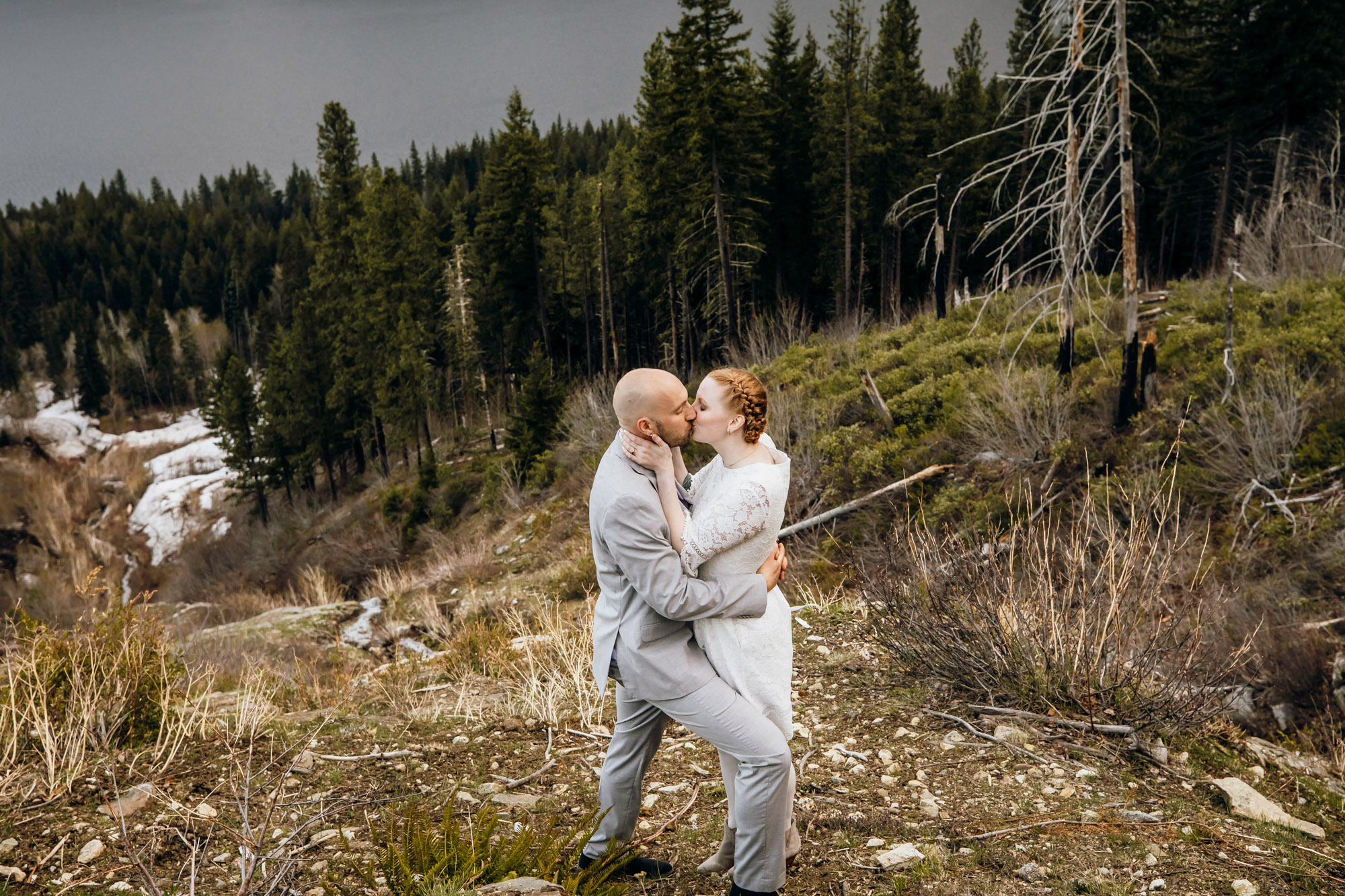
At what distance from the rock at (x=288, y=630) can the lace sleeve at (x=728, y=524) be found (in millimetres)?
9843

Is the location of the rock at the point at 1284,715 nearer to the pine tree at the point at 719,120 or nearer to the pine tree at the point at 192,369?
the pine tree at the point at 719,120

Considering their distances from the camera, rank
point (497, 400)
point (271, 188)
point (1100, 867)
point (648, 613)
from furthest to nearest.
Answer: point (271, 188) < point (497, 400) < point (1100, 867) < point (648, 613)

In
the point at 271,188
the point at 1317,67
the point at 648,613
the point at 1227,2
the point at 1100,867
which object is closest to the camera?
the point at 648,613

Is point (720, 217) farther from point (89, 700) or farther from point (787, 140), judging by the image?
point (89, 700)

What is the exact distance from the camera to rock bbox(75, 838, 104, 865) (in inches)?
122

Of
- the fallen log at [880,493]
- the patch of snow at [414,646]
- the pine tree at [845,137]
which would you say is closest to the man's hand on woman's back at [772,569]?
the patch of snow at [414,646]

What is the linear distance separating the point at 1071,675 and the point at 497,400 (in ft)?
132

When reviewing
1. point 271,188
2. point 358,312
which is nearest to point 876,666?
point 358,312

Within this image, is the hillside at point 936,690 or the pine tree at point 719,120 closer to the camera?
the hillside at point 936,690

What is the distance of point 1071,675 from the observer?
4.25 metres

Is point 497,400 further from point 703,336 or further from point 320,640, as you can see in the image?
point 320,640

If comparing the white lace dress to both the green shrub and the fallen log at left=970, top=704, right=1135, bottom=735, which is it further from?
the fallen log at left=970, top=704, right=1135, bottom=735

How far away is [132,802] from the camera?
3.54m

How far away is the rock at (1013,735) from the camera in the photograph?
4.11 m
